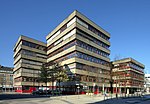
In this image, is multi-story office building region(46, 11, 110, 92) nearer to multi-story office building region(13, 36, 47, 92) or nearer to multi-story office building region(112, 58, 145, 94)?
Answer: multi-story office building region(13, 36, 47, 92)

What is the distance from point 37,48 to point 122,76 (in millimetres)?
38531

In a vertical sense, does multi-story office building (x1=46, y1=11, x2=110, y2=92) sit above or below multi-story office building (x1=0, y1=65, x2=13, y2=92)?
above

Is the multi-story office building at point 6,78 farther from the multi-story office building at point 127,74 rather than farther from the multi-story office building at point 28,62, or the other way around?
the multi-story office building at point 127,74

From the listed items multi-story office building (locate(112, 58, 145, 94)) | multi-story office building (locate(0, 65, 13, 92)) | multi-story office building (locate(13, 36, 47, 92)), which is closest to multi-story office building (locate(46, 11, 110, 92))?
multi-story office building (locate(13, 36, 47, 92))

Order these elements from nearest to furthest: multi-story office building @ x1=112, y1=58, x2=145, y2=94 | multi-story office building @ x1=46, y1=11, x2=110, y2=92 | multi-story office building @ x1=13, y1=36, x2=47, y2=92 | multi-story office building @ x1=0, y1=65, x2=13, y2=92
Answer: multi-story office building @ x1=46, y1=11, x2=110, y2=92, multi-story office building @ x1=13, y1=36, x2=47, y2=92, multi-story office building @ x1=112, y1=58, x2=145, y2=94, multi-story office building @ x1=0, y1=65, x2=13, y2=92

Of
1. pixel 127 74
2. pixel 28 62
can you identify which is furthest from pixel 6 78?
pixel 127 74

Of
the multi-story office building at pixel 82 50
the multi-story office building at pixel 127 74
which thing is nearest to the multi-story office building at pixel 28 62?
the multi-story office building at pixel 82 50

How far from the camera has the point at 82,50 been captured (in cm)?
7325

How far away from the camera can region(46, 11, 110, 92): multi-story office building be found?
7156 centimetres

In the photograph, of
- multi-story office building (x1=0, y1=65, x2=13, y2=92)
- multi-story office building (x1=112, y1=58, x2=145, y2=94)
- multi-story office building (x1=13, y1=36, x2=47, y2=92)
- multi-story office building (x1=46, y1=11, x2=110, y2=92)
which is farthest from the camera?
multi-story office building (x1=0, y1=65, x2=13, y2=92)

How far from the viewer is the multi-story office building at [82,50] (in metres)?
71.6

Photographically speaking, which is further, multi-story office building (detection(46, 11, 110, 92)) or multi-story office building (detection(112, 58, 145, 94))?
multi-story office building (detection(112, 58, 145, 94))

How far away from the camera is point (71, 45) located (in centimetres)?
7350

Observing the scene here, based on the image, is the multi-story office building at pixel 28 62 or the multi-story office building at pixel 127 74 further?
the multi-story office building at pixel 127 74
